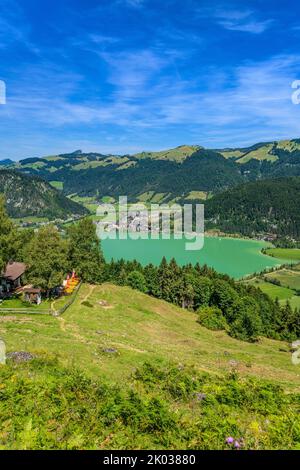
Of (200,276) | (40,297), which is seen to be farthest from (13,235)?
(200,276)

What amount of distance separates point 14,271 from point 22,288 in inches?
220

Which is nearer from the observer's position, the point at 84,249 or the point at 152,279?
the point at 84,249

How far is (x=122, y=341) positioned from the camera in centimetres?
3709

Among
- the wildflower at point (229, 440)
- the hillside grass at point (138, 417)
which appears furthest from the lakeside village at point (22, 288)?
the wildflower at point (229, 440)

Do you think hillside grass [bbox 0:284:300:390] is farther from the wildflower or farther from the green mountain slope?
the wildflower

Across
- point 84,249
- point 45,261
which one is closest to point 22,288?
point 84,249

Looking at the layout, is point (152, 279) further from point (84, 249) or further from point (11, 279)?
point (11, 279)

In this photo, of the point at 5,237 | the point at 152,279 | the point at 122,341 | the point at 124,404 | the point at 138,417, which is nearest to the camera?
the point at 138,417

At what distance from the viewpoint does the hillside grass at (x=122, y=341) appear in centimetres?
2711

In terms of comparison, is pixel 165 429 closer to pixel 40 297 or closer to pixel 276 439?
pixel 276 439

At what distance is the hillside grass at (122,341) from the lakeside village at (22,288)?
333 centimetres

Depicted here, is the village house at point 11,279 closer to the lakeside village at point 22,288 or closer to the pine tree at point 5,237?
the lakeside village at point 22,288
